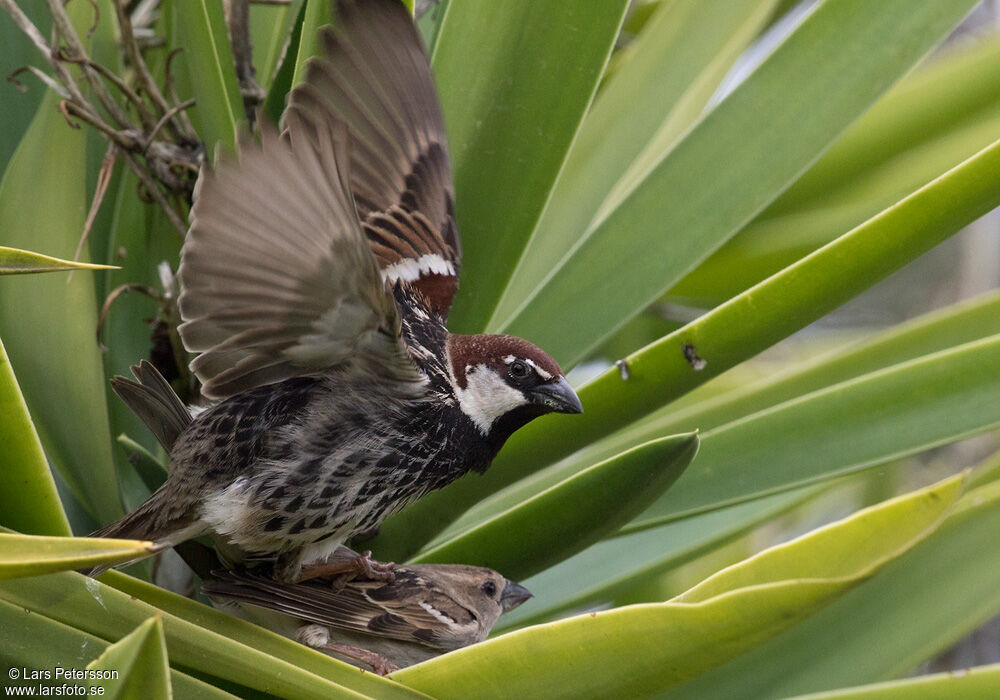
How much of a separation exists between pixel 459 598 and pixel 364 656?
0.23 m

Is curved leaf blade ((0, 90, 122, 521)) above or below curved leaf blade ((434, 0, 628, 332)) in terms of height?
below

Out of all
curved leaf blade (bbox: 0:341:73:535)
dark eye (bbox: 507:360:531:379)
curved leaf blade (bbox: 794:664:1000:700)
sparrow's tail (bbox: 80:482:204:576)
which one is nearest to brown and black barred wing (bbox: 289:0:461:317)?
dark eye (bbox: 507:360:531:379)

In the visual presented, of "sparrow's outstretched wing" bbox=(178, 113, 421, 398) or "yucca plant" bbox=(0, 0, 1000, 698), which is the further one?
"sparrow's outstretched wing" bbox=(178, 113, 421, 398)

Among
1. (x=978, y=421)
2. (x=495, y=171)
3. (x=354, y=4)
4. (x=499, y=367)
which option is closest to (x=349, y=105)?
(x=354, y=4)

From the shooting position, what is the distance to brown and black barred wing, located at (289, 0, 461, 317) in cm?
191

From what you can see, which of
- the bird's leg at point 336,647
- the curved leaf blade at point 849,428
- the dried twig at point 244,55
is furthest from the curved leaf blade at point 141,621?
the dried twig at point 244,55

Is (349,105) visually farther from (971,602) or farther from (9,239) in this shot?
(971,602)

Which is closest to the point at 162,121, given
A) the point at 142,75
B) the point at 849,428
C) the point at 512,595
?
the point at 142,75

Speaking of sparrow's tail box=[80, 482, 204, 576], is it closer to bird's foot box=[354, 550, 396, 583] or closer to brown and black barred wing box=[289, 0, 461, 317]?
bird's foot box=[354, 550, 396, 583]

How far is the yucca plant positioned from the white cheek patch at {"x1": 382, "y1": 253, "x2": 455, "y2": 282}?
51 millimetres

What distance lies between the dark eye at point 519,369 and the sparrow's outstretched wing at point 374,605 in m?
0.41

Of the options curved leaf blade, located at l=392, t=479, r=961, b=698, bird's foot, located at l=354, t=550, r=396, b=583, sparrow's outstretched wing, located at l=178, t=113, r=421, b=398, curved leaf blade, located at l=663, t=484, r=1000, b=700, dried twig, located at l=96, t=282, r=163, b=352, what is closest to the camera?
curved leaf blade, located at l=392, t=479, r=961, b=698

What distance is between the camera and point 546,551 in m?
1.61

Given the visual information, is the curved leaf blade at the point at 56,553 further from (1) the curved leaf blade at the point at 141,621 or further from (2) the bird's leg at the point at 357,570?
(2) the bird's leg at the point at 357,570
